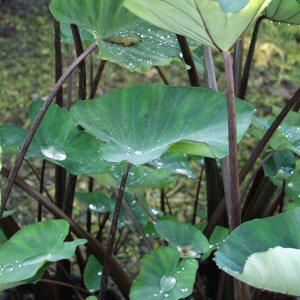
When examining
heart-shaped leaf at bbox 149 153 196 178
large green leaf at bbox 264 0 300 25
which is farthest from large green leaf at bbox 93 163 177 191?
large green leaf at bbox 264 0 300 25

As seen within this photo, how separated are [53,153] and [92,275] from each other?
0.89 ft

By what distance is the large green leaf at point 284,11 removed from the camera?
1.04 metres

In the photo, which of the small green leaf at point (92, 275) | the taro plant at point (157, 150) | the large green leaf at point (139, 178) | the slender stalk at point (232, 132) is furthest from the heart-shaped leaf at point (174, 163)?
the slender stalk at point (232, 132)

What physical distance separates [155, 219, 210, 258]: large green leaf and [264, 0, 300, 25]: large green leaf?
14.8 inches

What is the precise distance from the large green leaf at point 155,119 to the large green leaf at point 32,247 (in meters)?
0.14

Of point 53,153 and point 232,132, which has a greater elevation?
point 232,132

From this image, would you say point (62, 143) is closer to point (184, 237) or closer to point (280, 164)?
point (184, 237)

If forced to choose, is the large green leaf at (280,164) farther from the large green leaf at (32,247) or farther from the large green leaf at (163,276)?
the large green leaf at (32,247)

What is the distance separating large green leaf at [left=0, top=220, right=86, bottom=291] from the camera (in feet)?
3.09

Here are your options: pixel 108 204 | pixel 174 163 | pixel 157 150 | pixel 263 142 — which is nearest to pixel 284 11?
pixel 263 142

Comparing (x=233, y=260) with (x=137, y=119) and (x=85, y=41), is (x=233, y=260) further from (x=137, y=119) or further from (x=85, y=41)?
(x=85, y=41)

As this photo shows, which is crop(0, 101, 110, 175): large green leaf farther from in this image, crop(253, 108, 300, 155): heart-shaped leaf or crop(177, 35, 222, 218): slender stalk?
crop(253, 108, 300, 155): heart-shaped leaf

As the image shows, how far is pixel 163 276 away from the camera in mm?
1026

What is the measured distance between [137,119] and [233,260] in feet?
1.05
